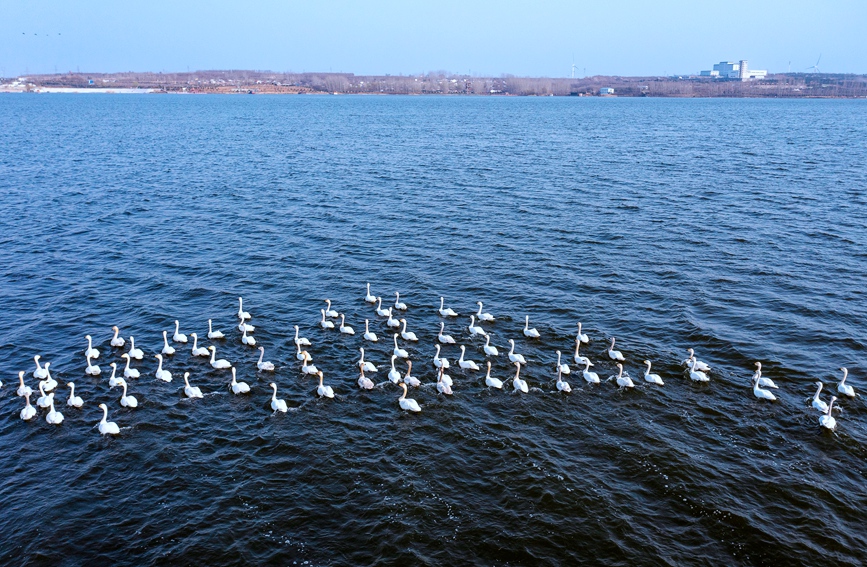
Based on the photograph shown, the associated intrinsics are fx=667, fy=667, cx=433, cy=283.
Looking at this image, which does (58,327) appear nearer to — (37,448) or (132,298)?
(132,298)

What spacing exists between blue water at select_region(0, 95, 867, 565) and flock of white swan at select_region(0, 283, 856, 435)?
0.45 metres

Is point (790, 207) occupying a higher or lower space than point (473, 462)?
higher

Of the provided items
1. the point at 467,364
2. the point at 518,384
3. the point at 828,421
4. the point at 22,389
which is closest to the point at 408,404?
the point at 467,364

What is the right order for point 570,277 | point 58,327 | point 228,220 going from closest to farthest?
point 58,327
point 570,277
point 228,220

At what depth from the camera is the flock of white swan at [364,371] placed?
27688 millimetres

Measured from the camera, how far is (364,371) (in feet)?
101

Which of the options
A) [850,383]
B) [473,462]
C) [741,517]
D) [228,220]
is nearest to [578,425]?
[473,462]

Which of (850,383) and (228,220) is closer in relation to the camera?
(850,383)

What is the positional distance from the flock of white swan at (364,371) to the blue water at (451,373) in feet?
1.47

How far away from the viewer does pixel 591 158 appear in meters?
93.3

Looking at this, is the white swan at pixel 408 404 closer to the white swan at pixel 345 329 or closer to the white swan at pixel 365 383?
the white swan at pixel 365 383

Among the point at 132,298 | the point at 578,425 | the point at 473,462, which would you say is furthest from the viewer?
the point at 132,298

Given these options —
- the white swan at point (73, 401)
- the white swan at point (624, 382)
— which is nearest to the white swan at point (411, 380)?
the white swan at point (624, 382)

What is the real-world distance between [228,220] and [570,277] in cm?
3125
